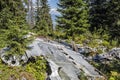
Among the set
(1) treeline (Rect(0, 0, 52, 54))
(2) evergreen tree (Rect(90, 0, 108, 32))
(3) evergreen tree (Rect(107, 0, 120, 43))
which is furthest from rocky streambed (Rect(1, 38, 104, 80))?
(2) evergreen tree (Rect(90, 0, 108, 32))

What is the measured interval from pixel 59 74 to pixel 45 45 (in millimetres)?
4550

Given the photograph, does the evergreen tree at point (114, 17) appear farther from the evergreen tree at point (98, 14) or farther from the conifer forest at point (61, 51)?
the evergreen tree at point (98, 14)

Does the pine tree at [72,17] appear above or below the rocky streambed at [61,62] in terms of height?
above

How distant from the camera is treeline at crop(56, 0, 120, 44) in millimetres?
27828

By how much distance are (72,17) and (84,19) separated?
218 cm

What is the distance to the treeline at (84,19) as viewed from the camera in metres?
27.8

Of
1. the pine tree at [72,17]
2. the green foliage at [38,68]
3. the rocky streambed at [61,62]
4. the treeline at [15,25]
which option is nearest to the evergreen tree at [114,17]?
the pine tree at [72,17]

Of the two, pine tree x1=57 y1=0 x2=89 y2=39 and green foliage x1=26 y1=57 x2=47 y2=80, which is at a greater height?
pine tree x1=57 y1=0 x2=89 y2=39

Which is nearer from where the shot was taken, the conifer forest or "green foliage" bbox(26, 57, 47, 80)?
"green foliage" bbox(26, 57, 47, 80)

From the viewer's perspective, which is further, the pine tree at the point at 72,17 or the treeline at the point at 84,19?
the treeline at the point at 84,19

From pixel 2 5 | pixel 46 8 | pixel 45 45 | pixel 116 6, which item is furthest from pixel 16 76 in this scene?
pixel 46 8

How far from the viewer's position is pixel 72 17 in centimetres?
2811

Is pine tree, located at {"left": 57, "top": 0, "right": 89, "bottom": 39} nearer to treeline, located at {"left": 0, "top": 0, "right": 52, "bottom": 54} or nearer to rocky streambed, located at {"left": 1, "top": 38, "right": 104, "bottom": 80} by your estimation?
treeline, located at {"left": 0, "top": 0, "right": 52, "bottom": 54}

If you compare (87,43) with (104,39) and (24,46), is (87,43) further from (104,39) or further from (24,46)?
(24,46)
